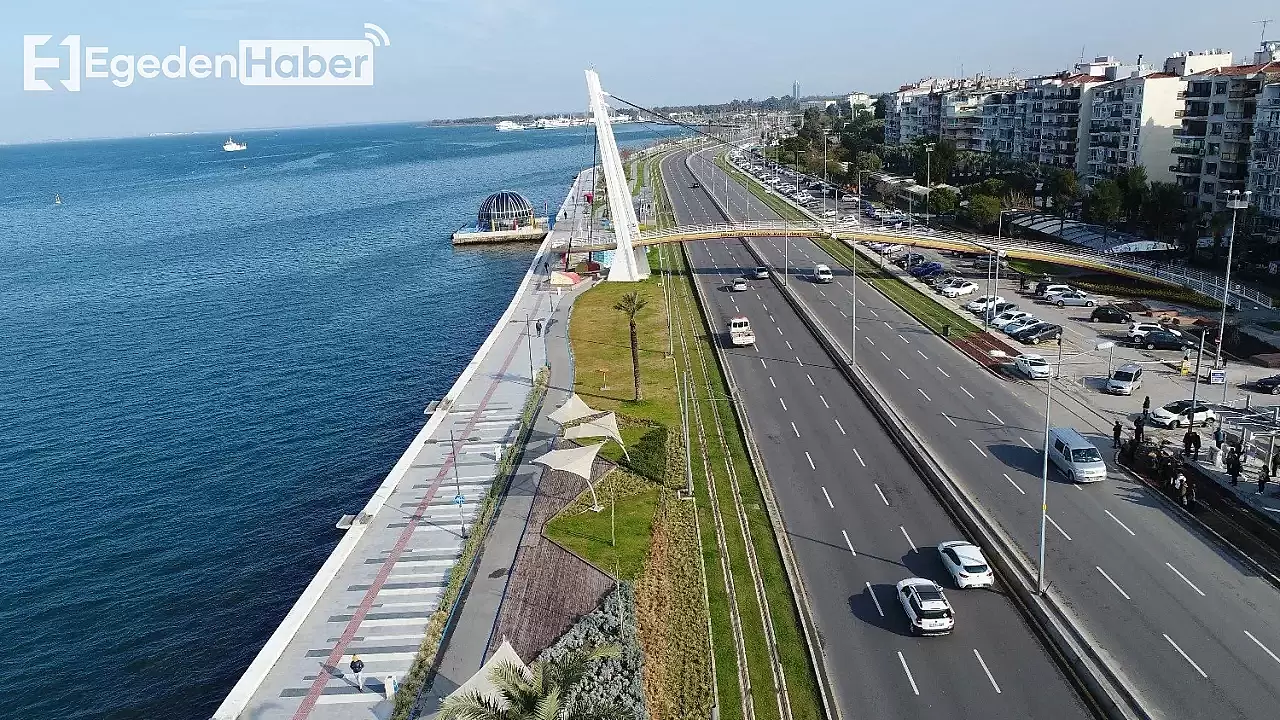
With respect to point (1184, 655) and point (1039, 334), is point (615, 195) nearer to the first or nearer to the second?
point (1039, 334)

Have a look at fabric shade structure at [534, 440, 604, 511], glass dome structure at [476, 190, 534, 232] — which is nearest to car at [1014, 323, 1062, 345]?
fabric shade structure at [534, 440, 604, 511]

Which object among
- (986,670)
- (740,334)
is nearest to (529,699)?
(986,670)

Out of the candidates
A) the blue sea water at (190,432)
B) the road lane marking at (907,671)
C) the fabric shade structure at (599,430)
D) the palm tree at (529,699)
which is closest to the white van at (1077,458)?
the road lane marking at (907,671)

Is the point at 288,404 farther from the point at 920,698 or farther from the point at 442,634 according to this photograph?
the point at 920,698

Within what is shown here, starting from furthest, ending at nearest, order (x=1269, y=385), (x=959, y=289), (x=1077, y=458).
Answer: (x=959, y=289) → (x=1269, y=385) → (x=1077, y=458)

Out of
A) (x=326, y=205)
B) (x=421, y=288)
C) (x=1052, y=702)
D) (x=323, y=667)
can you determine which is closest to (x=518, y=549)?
(x=323, y=667)

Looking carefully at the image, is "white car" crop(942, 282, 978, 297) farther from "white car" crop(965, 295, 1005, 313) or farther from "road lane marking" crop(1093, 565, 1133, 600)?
"road lane marking" crop(1093, 565, 1133, 600)
